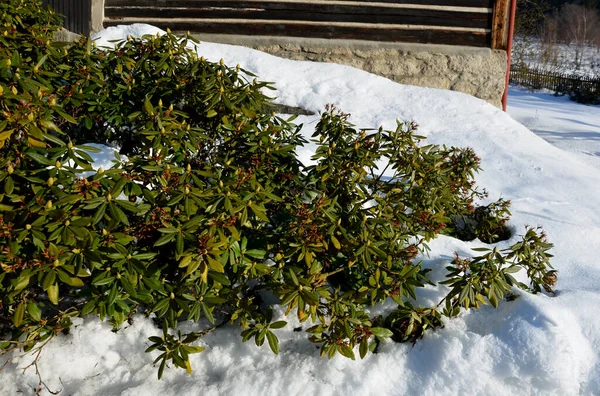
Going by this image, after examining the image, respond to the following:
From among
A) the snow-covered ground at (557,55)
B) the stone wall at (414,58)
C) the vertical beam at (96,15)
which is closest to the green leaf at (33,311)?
the stone wall at (414,58)

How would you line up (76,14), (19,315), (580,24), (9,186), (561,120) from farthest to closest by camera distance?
(580,24), (561,120), (76,14), (19,315), (9,186)

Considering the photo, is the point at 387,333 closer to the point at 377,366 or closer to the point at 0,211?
the point at 377,366

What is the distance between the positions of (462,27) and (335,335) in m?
6.10

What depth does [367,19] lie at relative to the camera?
7.30 metres

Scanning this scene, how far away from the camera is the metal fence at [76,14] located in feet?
24.3

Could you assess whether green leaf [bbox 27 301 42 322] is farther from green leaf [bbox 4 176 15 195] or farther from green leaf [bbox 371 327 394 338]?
green leaf [bbox 371 327 394 338]

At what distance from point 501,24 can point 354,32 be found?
2035mm

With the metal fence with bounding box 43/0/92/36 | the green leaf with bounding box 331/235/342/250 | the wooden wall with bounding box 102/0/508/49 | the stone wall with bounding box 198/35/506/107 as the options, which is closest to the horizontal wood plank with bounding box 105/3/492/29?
the wooden wall with bounding box 102/0/508/49

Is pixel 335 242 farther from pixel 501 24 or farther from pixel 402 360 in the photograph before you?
pixel 501 24

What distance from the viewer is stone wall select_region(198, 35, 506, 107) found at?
729 centimetres

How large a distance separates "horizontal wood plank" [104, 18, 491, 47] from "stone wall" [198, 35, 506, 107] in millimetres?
93

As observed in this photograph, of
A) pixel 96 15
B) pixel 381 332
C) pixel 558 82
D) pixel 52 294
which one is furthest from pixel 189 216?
pixel 558 82

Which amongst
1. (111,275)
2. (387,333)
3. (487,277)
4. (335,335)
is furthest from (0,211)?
(487,277)

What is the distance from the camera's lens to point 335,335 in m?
2.42
